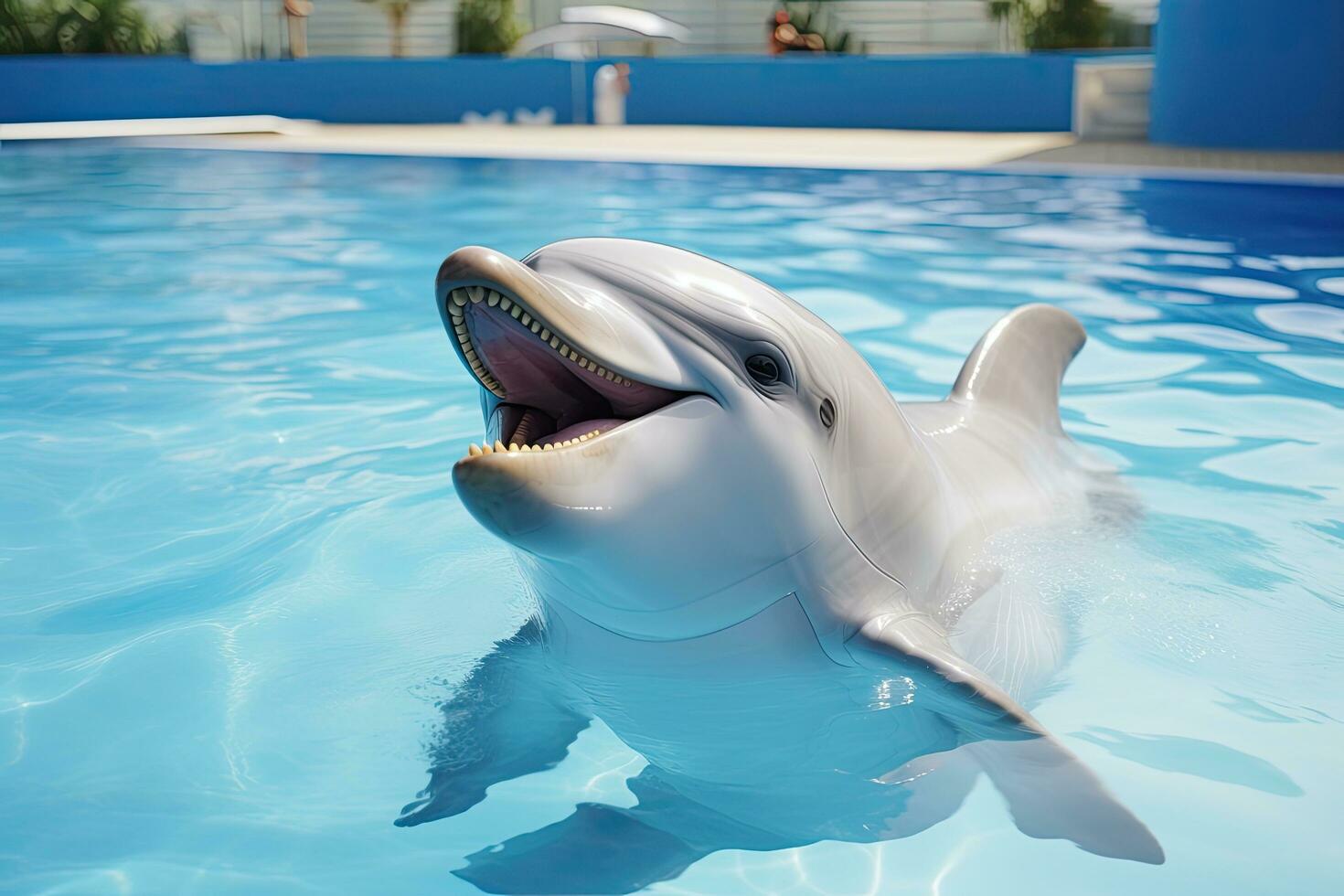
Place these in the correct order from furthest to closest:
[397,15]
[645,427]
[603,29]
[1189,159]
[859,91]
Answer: [397,15] < [603,29] < [859,91] < [1189,159] < [645,427]

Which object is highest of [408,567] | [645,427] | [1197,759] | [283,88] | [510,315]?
[283,88]

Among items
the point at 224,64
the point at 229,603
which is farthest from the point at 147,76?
the point at 229,603

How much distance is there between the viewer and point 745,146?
726 inches

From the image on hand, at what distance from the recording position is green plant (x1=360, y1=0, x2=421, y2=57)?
30.8m

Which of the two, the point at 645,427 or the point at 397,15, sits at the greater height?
the point at 397,15

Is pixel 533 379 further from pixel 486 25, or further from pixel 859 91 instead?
pixel 486 25

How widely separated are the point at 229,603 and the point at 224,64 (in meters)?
23.7

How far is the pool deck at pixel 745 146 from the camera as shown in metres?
14.5

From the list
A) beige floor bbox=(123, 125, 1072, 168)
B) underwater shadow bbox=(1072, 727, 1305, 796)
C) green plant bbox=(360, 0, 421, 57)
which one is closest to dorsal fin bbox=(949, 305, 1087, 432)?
underwater shadow bbox=(1072, 727, 1305, 796)

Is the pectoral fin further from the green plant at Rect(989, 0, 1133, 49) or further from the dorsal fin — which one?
the green plant at Rect(989, 0, 1133, 49)

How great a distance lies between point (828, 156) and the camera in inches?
655

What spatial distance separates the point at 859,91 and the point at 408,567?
20104 millimetres

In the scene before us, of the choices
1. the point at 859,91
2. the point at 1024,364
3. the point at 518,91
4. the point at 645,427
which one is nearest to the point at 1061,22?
the point at 859,91

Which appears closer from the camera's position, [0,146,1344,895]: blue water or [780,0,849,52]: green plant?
[0,146,1344,895]: blue water
